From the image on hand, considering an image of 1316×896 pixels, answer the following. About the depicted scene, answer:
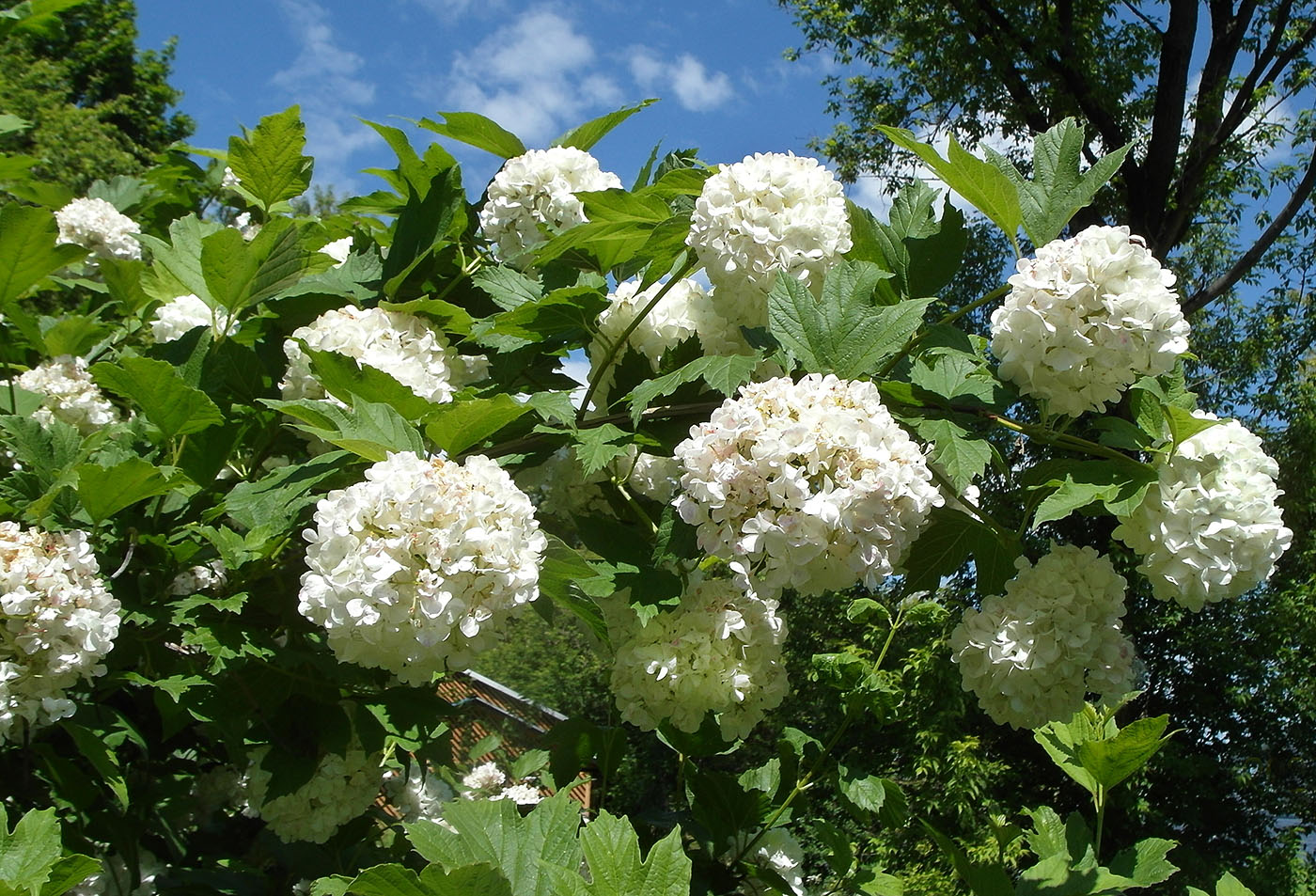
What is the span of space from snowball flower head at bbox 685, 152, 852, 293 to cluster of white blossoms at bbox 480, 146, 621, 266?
0.45 m

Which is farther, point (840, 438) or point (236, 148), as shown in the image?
point (236, 148)

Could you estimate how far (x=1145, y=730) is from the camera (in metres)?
1.92

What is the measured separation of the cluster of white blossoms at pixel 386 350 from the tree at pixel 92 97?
12.2m

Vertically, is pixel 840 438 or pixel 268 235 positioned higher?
pixel 268 235

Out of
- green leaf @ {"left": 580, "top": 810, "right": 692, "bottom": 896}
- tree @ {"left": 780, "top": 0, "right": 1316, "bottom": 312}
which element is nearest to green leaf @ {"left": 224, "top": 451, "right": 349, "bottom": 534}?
green leaf @ {"left": 580, "top": 810, "right": 692, "bottom": 896}

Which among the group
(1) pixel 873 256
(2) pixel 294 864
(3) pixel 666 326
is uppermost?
(1) pixel 873 256

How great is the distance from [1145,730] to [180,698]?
5.72 ft

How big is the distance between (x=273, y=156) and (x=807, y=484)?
62.6 inches

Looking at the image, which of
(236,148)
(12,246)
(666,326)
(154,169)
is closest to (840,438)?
(666,326)

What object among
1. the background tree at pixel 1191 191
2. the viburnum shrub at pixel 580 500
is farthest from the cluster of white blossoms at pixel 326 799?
the background tree at pixel 1191 191

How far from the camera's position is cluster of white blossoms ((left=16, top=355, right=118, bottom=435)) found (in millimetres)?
2471

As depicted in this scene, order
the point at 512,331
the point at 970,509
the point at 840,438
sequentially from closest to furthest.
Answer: the point at 840,438 < the point at 970,509 < the point at 512,331

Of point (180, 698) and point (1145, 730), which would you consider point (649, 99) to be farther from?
point (1145, 730)

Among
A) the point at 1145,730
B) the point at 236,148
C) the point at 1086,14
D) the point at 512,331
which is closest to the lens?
the point at 512,331
